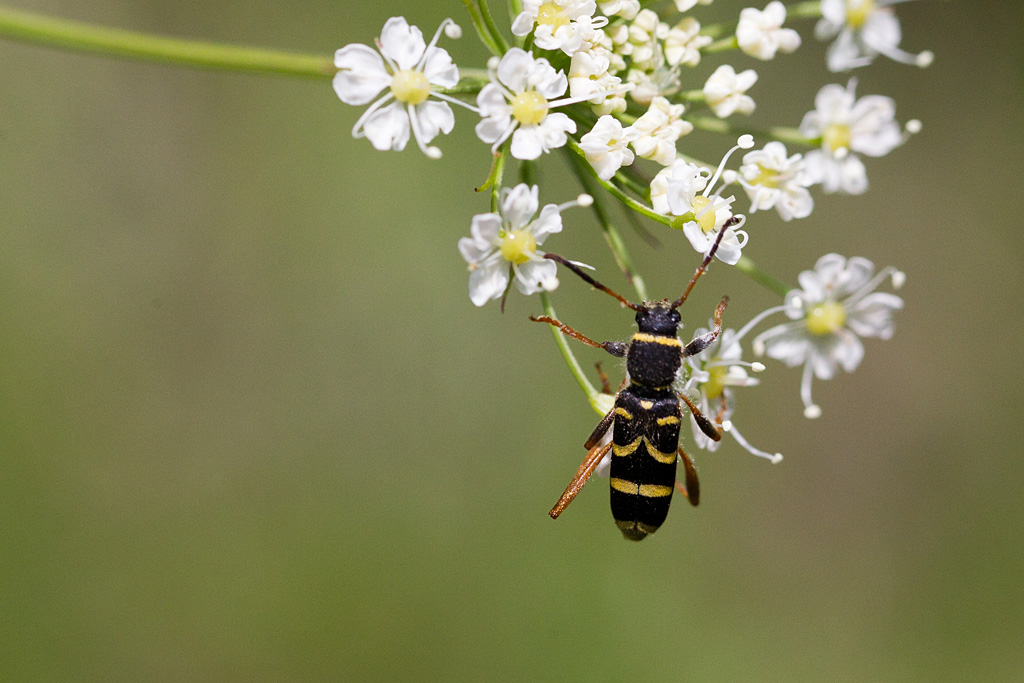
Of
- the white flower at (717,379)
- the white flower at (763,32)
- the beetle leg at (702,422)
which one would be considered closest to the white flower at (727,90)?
the white flower at (763,32)

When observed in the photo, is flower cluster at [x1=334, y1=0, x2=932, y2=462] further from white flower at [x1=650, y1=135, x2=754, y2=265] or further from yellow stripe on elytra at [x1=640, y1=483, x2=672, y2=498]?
yellow stripe on elytra at [x1=640, y1=483, x2=672, y2=498]

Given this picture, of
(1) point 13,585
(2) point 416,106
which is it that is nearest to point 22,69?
(1) point 13,585

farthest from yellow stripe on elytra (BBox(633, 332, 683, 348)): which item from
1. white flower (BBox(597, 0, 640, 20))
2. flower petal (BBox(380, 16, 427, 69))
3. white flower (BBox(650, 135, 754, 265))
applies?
flower petal (BBox(380, 16, 427, 69))

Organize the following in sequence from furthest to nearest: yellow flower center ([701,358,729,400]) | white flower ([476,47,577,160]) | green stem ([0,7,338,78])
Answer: yellow flower center ([701,358,729,400])
green stem ([0,7,338,78])
white flower ([476,47,577,160])

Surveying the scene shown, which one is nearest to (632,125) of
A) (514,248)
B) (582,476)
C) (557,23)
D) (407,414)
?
(557,23)

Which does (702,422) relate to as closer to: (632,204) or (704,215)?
(704,215)
